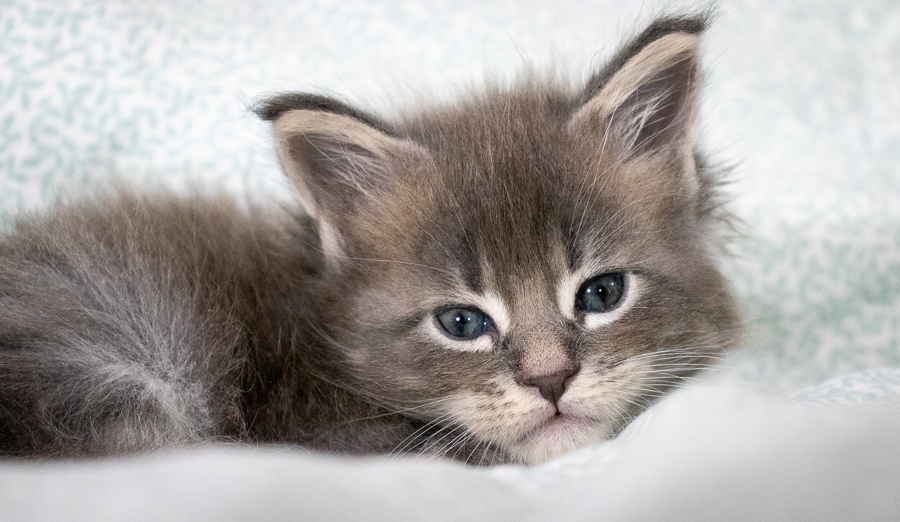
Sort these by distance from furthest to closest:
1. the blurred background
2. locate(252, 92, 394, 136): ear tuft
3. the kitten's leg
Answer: the blurred background
locate(252, 92, 394, 136): ear tuft
the kitten's leg

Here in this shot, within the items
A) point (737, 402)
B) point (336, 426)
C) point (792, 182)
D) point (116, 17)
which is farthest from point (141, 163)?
point (792, 182)

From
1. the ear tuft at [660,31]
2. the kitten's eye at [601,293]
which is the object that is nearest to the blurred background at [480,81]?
the ear tuft at [660,31]

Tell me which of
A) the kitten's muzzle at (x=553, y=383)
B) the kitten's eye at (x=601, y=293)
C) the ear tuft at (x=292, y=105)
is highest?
the ear tuft at (x=292, y=105)

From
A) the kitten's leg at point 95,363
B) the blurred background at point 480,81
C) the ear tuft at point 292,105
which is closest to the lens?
the kitten's leg at point 95,363

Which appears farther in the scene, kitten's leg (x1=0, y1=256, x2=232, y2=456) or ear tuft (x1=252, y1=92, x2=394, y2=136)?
ear tuft (x1=252, y1=92, x2=394, y2=136)

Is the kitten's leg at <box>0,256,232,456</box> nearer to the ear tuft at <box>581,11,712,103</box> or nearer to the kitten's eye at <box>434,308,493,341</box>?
the kitten's eye at <box>434,308,493,341</box>

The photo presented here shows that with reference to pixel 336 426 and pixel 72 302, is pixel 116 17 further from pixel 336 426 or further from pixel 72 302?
pixel 336 426

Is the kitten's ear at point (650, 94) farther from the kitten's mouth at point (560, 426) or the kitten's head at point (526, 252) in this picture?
the kitten's mouth at point (560, 426)

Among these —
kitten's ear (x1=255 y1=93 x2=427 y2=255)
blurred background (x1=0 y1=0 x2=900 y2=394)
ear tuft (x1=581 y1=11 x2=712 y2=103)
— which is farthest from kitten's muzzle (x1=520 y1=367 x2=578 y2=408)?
blurred background (x1=0 y1=0 x2=900 y2=394)
